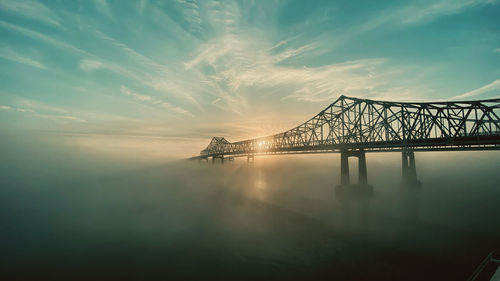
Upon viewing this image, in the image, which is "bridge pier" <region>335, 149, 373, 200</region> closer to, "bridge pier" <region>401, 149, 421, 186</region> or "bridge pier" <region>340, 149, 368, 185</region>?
"bridge pier" <region>340, 149, 368, 185</region>

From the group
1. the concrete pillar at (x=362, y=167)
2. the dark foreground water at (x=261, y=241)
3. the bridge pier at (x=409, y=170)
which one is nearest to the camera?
the dark foreground water at (x=261, y=241)

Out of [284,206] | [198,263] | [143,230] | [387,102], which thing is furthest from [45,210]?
[387,102]

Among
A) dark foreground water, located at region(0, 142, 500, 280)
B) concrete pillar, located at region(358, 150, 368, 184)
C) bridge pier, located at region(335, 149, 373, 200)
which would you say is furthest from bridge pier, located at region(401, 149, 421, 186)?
bridge pier, located at region(335, 149, 373, 200)

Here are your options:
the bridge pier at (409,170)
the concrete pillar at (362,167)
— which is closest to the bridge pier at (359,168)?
the concrete pillar at (362,167)

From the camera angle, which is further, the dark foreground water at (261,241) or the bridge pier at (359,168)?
the bridge pier at (359,168)

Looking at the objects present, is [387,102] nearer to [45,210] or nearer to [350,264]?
[350,264]

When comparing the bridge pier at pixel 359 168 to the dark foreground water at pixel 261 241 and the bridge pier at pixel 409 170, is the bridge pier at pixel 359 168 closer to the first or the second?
the dark foreground water at pixel 261 241

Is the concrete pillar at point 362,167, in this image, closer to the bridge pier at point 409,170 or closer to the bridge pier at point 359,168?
the bridge pier at point 359,168

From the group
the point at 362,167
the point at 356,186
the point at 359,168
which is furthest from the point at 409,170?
the point at 356,186

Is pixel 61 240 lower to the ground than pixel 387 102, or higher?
lower

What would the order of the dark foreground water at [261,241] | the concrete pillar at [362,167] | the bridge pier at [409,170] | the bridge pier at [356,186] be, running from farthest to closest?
the bridge pier at [409,170] → the concrete pillar at [362,167] → the bridge pier at [356,186] → the dark foreground water at [261,241]

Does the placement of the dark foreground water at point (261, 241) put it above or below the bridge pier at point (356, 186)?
below
